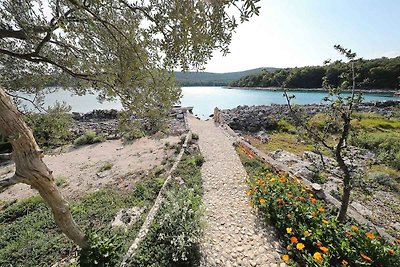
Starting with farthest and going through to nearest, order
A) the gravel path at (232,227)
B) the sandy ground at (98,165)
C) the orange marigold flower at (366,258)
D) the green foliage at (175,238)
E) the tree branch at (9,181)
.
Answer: the sandy ground at (98,165)
the gravel path at (232,227)
the green foliage at (175,238)
the orange marigold flower at (366,258)
the tree branch at (9,181)

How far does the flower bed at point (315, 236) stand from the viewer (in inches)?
148

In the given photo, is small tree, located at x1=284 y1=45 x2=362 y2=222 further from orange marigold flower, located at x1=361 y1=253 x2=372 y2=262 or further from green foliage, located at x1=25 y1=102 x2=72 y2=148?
green foliage, located at x1=25 y1=102 x2=72 y2=148

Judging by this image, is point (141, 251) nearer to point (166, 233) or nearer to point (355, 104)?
point (166, 233)

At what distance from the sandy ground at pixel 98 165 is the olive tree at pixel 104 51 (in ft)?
19.0

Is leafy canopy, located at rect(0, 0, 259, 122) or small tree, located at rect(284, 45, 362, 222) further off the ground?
leafy canopy, located at rect(0, 0, 259, 122)

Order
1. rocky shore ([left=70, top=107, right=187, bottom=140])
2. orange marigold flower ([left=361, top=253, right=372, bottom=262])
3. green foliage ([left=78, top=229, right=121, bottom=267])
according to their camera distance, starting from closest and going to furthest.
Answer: orange marigold flower ([left=361, top=253, right=372, bottom=262])
green foliage ([left=78, top=229, right=121, bottom=267])
rocky shore ([left=70, top=107, right=187, bottom=140])

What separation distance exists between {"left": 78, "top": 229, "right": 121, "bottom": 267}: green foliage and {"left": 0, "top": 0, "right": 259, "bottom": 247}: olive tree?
251 millimetres

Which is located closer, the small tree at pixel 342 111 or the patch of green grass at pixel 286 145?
the small tree at pixel 342 111

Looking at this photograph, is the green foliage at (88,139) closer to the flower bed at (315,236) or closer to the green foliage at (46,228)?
the green foliage at (46,228)

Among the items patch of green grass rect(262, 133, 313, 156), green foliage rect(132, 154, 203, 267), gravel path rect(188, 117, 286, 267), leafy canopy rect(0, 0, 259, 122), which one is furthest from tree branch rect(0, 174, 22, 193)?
patch of green grass rect(262, 133, 313, 156)

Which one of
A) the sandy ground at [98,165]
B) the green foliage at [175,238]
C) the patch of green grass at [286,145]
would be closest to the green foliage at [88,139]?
the sandy ground at [98,165]

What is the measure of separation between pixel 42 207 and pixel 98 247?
5.62 meters

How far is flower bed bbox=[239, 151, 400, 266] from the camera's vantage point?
3.76m

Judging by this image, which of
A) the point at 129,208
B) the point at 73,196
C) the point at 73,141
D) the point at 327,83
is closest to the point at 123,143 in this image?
the point at 73,141
